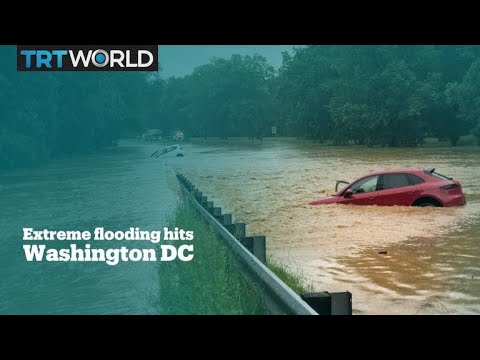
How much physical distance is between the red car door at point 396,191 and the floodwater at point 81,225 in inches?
238

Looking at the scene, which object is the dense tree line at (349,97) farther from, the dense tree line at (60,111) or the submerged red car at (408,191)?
the submerged red car at (408,191)

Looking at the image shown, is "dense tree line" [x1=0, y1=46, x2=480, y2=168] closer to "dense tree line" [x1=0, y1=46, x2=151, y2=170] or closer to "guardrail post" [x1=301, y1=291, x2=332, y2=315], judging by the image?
"dense tree line" [x1=0, y1=46, x2=151, y2=170]

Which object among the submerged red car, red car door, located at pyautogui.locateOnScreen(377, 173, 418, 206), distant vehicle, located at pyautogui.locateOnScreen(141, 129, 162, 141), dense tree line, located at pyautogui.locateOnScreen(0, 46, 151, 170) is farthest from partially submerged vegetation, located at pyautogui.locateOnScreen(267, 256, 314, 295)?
distant vehicle, located at pyautogui.locateOnScreen(141, 129, 162, 141)

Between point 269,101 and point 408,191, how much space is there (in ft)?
292

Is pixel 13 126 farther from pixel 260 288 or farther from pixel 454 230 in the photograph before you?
pixel 260 288

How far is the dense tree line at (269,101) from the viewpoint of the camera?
197 feet

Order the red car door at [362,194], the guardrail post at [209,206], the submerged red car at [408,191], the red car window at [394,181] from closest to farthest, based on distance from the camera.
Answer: the guardrail post at [209,206]
the submerged red car at [408,191]
the red car window at [394,181]
the red car door at [362,194]

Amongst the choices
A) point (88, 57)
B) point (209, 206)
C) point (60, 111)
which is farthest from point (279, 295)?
point (60, 111)

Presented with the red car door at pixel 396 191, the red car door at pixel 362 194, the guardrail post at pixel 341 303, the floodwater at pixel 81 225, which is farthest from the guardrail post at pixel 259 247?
the red car door at pixel 362 194

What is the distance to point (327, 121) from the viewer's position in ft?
289

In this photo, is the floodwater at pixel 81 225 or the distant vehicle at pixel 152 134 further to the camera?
the distant vehicle at pixel 152 134

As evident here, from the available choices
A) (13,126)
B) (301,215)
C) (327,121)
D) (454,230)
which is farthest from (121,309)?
(327,121)

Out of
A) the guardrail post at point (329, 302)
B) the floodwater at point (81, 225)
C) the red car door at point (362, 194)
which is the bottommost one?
the floodwater at point (81, 225)
